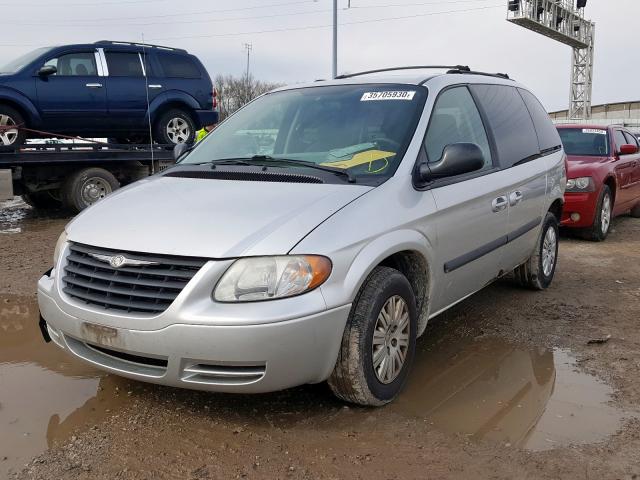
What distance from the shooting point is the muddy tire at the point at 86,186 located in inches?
384

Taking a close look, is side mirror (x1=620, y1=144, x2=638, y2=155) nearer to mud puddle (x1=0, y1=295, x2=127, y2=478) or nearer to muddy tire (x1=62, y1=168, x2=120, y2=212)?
muddy tire (x1=62, y1=168, x2=120, y2=212)

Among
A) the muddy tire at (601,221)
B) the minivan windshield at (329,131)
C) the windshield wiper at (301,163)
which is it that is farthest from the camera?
the muddy tire at (601,221)

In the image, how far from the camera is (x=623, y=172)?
898 centimetres

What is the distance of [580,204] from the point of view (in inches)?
317

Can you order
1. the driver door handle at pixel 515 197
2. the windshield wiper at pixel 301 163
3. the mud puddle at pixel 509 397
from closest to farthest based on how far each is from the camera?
the mud puddle at pixel 509 397 → the windshield wiper at pixel 301 163 → the driver door handle at pixel 515 197

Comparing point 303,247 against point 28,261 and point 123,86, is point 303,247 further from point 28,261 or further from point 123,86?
point 123,86

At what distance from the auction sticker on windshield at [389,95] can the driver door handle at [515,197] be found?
115cm

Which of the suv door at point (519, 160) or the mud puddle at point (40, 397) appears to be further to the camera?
the suv door at point (519, 160)

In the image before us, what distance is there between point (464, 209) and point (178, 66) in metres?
8.28

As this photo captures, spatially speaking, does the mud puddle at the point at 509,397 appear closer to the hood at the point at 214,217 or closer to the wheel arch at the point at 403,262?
the wheel arch at the point at 403,262

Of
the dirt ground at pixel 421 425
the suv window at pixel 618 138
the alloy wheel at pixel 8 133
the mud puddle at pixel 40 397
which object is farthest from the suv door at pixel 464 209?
the alloy wheel at pixel 8 133

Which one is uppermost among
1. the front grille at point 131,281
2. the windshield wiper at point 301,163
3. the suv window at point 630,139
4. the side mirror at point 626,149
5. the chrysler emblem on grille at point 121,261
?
the windshield wiper at point 301,163

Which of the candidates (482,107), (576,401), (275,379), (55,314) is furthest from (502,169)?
(55,314)

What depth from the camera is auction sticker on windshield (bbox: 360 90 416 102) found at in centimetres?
394
